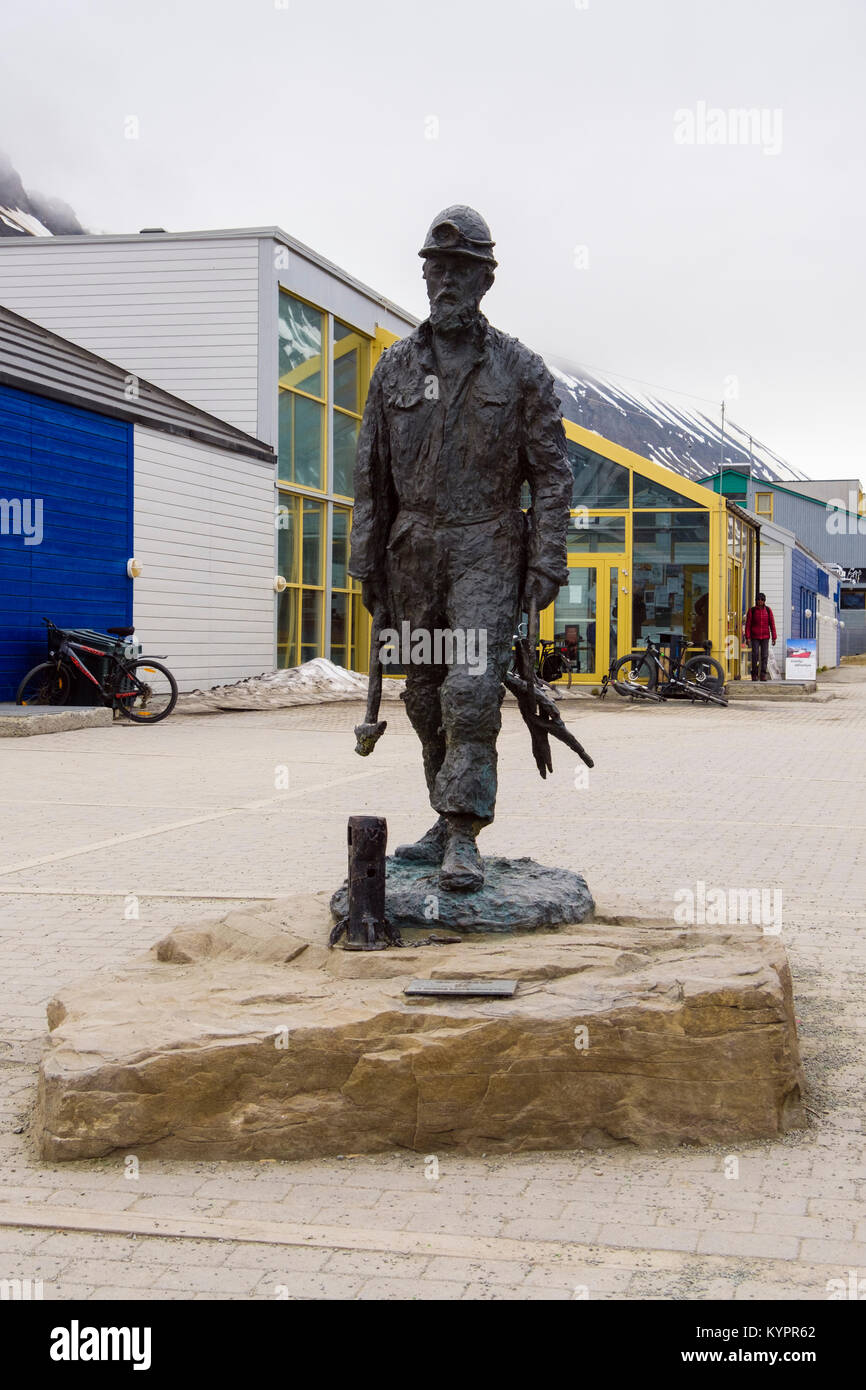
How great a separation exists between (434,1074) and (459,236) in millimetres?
2670

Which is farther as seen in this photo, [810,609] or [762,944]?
[810,609]

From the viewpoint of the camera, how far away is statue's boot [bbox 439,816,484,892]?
4.70 meters

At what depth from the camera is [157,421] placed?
19.4m

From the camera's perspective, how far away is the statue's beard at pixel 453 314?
4.88m

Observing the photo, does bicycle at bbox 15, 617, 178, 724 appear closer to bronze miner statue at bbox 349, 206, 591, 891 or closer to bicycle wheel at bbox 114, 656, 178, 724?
bicycle wheel at bbox 114, 656, 178, 724

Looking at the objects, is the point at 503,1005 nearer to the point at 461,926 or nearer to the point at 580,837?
the point at 461,926

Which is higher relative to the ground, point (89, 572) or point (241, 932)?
point (89, 572)

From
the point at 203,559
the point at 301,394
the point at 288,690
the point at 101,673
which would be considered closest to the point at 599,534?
the point at 301,394

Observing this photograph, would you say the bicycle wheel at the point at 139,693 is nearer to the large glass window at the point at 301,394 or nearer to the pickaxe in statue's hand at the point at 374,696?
the large glass window at the point at 301,394

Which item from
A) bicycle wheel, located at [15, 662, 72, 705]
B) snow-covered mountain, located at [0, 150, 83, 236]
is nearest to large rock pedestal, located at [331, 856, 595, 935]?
bicycle wheel, located at [15, 662, 72, 705]

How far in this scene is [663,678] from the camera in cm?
2367

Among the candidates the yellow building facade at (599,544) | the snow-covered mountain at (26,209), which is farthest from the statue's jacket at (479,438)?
the snow-covered mountain at (26,209)

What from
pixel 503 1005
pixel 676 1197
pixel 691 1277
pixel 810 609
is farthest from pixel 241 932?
pixel 810 609

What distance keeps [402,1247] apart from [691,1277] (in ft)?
1.93
